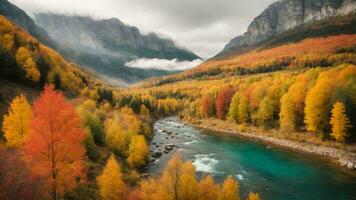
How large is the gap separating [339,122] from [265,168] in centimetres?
2248

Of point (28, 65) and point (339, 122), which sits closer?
point (339, 122)

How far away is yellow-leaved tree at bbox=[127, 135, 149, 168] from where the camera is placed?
5829cm

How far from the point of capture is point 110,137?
63.6 m

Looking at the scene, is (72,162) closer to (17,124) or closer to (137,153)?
(17,124)

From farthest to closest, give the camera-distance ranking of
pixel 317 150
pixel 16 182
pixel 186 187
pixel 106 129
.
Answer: pixel 317 150
pixel 106 129
pixel 186 187
pixel 16 182

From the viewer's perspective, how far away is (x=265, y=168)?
200ft

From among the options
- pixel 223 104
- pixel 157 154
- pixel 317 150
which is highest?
pixel 223 104

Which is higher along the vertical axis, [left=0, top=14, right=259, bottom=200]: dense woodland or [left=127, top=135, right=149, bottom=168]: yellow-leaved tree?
[left=0, top=14, right=259, bottom=200]: dense woodland

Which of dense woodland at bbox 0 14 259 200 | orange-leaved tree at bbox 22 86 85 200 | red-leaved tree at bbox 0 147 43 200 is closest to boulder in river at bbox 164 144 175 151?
dense woodland at bbox 0 14 259 200

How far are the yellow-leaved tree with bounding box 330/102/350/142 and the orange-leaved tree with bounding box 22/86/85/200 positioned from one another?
63562 millimetres

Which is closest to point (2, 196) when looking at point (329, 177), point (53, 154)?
point (53, 154)

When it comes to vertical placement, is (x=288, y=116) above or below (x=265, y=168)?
above

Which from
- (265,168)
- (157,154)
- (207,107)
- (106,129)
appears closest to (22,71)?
(106,129)

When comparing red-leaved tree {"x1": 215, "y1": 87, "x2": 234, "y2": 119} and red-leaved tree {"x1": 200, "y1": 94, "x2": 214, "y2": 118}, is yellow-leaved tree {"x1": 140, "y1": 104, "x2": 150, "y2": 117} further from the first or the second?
red-leaved tree {"x1": 215, "y1": 87, "x2": 234, "y2": 119}
